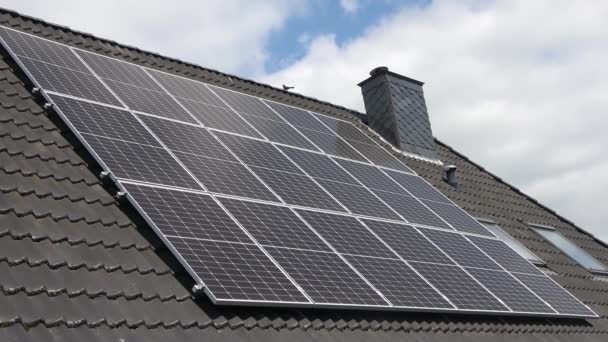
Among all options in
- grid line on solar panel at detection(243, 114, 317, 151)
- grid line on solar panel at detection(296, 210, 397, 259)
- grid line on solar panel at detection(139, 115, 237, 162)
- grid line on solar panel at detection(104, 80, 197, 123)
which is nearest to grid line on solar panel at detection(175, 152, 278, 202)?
grid line on solar panel at detection(139, 115, 237, 162)

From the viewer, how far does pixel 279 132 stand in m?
9.94

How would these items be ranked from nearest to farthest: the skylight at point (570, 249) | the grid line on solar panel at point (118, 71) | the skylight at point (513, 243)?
the grid line on solar panel at point (118, 71) → the skylight at point (513, 243) → the skylight at point (570, 249)

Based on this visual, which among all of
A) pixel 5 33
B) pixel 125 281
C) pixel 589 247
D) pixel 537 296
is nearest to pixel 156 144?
pixel 125 281

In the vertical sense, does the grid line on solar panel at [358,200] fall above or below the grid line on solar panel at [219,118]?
below

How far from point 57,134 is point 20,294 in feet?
9.21

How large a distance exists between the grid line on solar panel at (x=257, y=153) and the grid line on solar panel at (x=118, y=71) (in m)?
1.44

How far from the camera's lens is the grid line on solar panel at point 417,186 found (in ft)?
34.4

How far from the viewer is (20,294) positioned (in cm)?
480

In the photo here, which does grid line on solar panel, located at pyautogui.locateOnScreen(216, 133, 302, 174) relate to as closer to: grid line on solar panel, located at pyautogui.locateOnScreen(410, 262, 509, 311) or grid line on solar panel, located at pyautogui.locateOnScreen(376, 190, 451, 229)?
grid line on solar panel, located at pyautogui.locateOnScreen(376, 190, 451, 229)

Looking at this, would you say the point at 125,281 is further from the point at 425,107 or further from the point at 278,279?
the point at 425,107

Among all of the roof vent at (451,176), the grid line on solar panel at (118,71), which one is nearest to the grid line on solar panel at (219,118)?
the grid line on solar panel at (118,71)

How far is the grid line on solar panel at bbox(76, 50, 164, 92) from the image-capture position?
8945 millimetres

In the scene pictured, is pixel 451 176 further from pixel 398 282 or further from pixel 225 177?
pixel 225 177

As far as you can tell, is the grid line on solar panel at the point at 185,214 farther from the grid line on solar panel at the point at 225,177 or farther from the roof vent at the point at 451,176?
the roof vent at the point at 451,176
